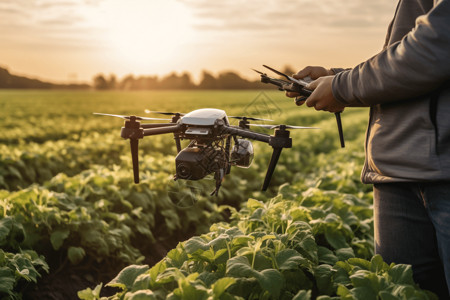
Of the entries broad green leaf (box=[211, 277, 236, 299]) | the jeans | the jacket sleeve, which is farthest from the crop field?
the jacket sleeve

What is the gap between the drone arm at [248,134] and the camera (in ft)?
4.24

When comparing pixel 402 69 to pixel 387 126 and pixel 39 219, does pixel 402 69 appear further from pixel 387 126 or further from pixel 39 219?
pixel 39 219

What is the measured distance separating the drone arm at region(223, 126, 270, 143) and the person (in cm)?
Answer: 39

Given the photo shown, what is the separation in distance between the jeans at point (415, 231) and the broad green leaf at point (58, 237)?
2443 mm

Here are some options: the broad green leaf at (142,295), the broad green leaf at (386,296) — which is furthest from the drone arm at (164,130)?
the broad green leaf at (386,296)

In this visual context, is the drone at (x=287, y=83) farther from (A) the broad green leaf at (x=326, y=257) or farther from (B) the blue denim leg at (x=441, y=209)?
(A) the broad green leaf at (x=326, y=257)

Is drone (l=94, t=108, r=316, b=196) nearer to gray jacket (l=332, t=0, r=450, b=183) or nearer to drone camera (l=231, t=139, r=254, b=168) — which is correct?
drone camera (l=231, t=139, r=254, b=168)

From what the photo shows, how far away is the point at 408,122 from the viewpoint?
1.70 m

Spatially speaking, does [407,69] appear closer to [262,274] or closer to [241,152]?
[241,152]

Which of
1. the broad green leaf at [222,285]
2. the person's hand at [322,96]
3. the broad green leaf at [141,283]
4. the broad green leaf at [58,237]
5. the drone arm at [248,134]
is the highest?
the person's hand at [322,96]

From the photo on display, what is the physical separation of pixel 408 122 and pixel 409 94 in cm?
16

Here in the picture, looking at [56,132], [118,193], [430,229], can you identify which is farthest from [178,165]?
[56,132]

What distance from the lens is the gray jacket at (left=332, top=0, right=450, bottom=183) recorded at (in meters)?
1.46

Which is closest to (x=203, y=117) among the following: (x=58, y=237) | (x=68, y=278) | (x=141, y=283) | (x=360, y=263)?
(x=141, y=283)
